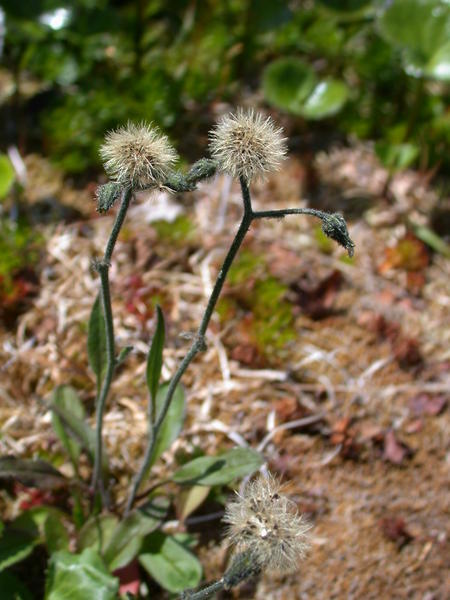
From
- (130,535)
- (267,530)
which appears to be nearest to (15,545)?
(130,535)

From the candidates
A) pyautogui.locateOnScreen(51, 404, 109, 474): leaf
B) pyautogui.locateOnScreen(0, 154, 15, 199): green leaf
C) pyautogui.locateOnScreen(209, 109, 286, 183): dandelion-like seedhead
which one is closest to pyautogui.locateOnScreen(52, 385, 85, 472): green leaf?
pyautogui.locateOnScreen(51, 404, 109, 474): leaf

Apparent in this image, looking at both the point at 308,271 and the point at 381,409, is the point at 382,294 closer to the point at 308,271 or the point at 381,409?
the point at 308,271

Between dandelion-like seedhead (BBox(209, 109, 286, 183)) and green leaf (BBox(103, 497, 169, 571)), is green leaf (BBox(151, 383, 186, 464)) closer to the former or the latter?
green leaf (BBox(103, 497, 169, 571))

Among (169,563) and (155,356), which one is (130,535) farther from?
(155,356)

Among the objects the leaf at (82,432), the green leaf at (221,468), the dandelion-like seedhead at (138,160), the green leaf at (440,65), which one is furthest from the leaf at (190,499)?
the green leaf at (440,65)

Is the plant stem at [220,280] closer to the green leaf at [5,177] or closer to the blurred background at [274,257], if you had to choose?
the blurred background at [274,257]

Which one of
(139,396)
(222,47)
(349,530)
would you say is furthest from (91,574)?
(222,47)

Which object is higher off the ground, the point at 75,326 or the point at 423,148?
the point at 423,148
